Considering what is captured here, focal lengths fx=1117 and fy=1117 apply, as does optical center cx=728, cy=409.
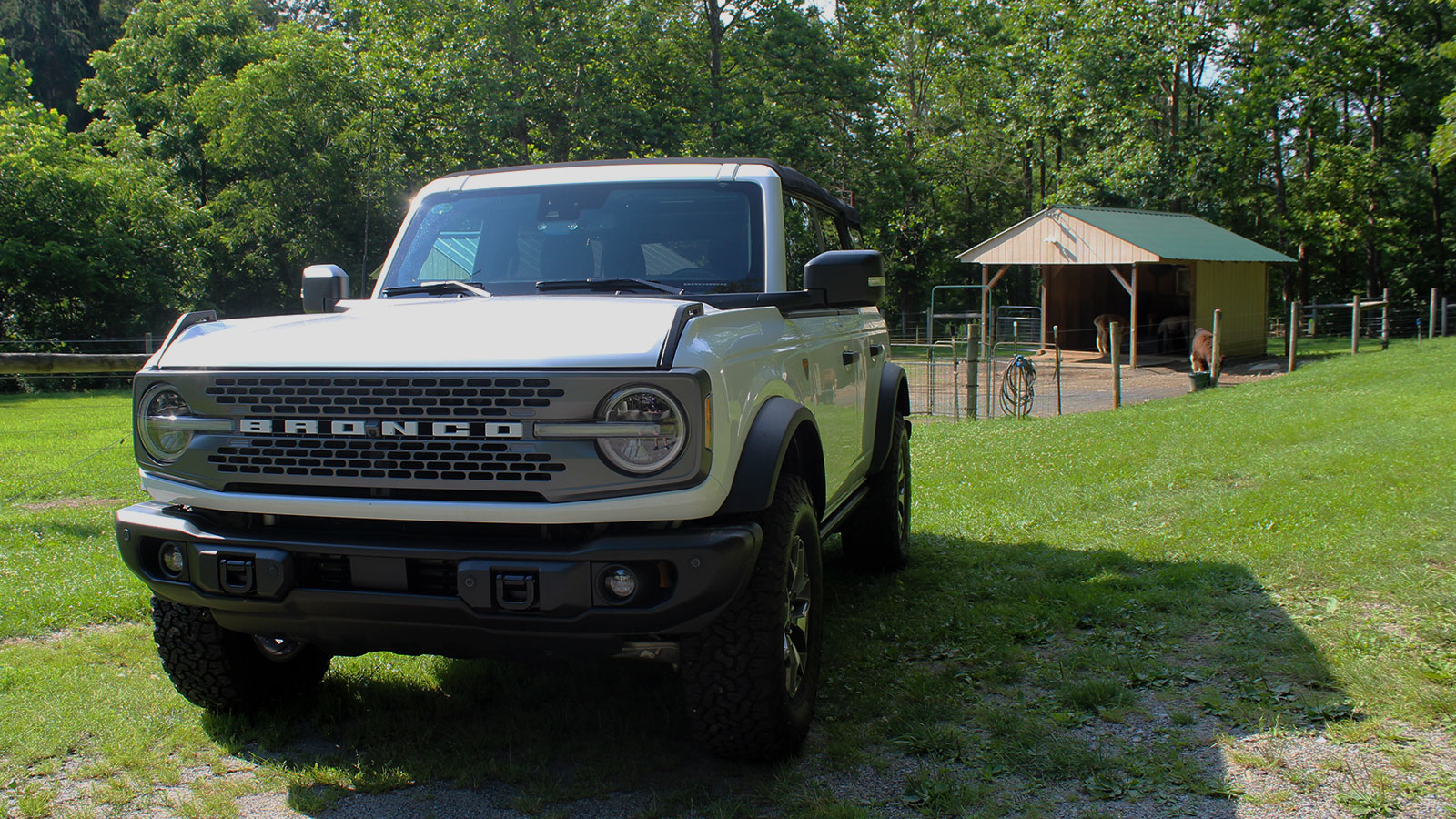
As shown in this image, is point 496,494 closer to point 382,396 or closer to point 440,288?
point 382,396

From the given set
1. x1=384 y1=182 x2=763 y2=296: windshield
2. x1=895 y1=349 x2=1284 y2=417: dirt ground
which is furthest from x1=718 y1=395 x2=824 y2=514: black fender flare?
x1=895 y1=349 x2=1284 y2=417: dirt ground

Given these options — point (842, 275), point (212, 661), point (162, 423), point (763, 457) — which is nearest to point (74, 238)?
point (212, 661)

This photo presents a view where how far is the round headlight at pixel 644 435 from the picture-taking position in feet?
9.93

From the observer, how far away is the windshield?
445cm

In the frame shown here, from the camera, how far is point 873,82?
37.9 m

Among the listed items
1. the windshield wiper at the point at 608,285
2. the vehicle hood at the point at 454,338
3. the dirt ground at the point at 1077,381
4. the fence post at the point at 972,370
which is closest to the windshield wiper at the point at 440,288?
the windshield wiper at the point at 608,285

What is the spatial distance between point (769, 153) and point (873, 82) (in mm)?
6683

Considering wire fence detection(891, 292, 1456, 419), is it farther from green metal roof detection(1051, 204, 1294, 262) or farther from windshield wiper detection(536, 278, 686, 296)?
windshield wiper detection(536, 278, 686, 296)

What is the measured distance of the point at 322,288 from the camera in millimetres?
4719

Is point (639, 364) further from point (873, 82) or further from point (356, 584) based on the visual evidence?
point (873, 82)

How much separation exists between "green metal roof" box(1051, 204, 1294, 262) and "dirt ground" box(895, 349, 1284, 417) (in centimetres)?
284

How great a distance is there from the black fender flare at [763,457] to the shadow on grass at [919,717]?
77 cm

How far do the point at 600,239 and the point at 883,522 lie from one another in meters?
2.35

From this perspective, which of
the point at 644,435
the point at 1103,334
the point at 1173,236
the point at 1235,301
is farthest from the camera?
the point at 1235,301
